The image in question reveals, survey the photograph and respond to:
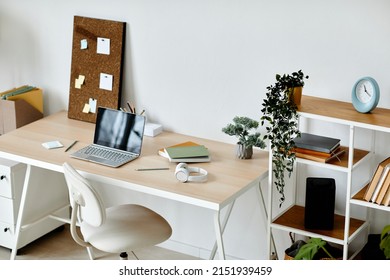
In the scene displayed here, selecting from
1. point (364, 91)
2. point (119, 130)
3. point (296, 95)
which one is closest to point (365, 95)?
point (364, 91)

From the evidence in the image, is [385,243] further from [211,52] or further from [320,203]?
[211,52]

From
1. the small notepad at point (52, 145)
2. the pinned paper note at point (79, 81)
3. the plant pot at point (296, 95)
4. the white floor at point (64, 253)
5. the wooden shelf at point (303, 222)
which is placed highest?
the plant pot at point (296, 95)

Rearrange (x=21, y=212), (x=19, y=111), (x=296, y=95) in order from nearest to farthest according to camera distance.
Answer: (x=296, y=95) < (x=21, y=212) < (x=19, y=111)

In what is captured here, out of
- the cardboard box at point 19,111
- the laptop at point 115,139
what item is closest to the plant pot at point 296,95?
the laptop at point 115,139

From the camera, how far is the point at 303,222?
3646 millimetres

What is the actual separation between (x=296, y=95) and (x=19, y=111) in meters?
1.79

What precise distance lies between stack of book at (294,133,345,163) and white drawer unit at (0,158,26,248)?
1.57 m

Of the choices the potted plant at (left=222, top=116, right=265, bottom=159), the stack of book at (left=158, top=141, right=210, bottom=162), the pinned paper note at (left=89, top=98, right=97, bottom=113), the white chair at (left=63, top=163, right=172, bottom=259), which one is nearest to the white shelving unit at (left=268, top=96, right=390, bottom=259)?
the potted plant at (left=222, top=116, right=265, bottom=159)

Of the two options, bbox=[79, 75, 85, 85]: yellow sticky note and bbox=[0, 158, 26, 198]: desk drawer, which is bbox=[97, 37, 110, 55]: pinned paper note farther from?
bbox=[0, 158, 26, 198]: desk drawer

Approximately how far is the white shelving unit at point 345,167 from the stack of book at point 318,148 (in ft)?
0.09

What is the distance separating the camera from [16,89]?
4500 millimetres

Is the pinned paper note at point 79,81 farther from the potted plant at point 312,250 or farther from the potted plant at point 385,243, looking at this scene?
the potted plant at point 385,243

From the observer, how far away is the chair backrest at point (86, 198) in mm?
3329

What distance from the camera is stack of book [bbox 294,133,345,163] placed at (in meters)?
3.41
